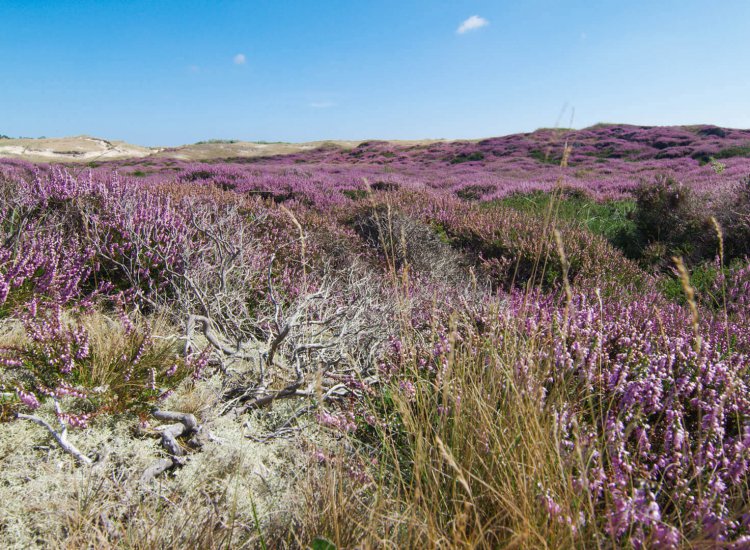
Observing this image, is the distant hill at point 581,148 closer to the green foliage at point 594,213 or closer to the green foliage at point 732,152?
the green foliage at point 732,152

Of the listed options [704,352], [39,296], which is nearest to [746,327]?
[704,352]

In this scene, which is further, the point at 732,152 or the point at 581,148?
the point at 581,148

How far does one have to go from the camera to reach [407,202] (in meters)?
8.88

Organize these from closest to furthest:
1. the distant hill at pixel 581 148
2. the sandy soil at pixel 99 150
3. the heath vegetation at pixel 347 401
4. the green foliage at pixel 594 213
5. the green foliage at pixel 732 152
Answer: the heath vegetation at pixel 347 401, the green foliage at pixel 594 213, the green foliage at pixel 732 152, the distant hill at pixel 581 148, the sandy soil at pixel 99 150

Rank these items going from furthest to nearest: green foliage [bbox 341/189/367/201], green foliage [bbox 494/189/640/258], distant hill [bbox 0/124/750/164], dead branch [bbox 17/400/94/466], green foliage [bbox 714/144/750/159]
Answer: distant hill [bbox 0/124/750/164] < green foliage [bbox 714/144/750/159] < green foliage [bbox 341/189/367/201] < green foliage [bbox 494/189/640/258] < dead branch [bbox 17/400/94/466]

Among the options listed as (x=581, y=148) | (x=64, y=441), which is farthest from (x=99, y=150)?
(x=64, y=441)

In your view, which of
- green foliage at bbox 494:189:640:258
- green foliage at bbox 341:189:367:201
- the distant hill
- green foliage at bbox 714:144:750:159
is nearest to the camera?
green foliage at bbox 494:189:640:258

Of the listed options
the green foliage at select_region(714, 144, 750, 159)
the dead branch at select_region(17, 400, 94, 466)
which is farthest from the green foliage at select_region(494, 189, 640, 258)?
the green foliage at select_region(714, 144, 750, 159)

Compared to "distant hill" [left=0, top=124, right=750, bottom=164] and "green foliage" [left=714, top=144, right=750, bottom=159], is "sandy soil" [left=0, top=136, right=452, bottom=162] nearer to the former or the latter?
"distant hill" [left=0, top=124, right=750, bottom=164]

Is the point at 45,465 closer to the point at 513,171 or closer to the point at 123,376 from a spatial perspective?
the point at 123,376

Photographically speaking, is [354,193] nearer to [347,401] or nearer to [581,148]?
[347,401]

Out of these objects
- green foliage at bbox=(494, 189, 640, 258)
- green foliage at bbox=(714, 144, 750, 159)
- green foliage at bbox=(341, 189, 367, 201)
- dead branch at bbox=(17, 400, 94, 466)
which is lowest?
dead branch at bbox=(17, 400, 94, 466)

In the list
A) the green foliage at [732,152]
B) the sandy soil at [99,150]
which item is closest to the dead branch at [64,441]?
the green foliage at [732,152]

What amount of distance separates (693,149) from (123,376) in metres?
28.4
